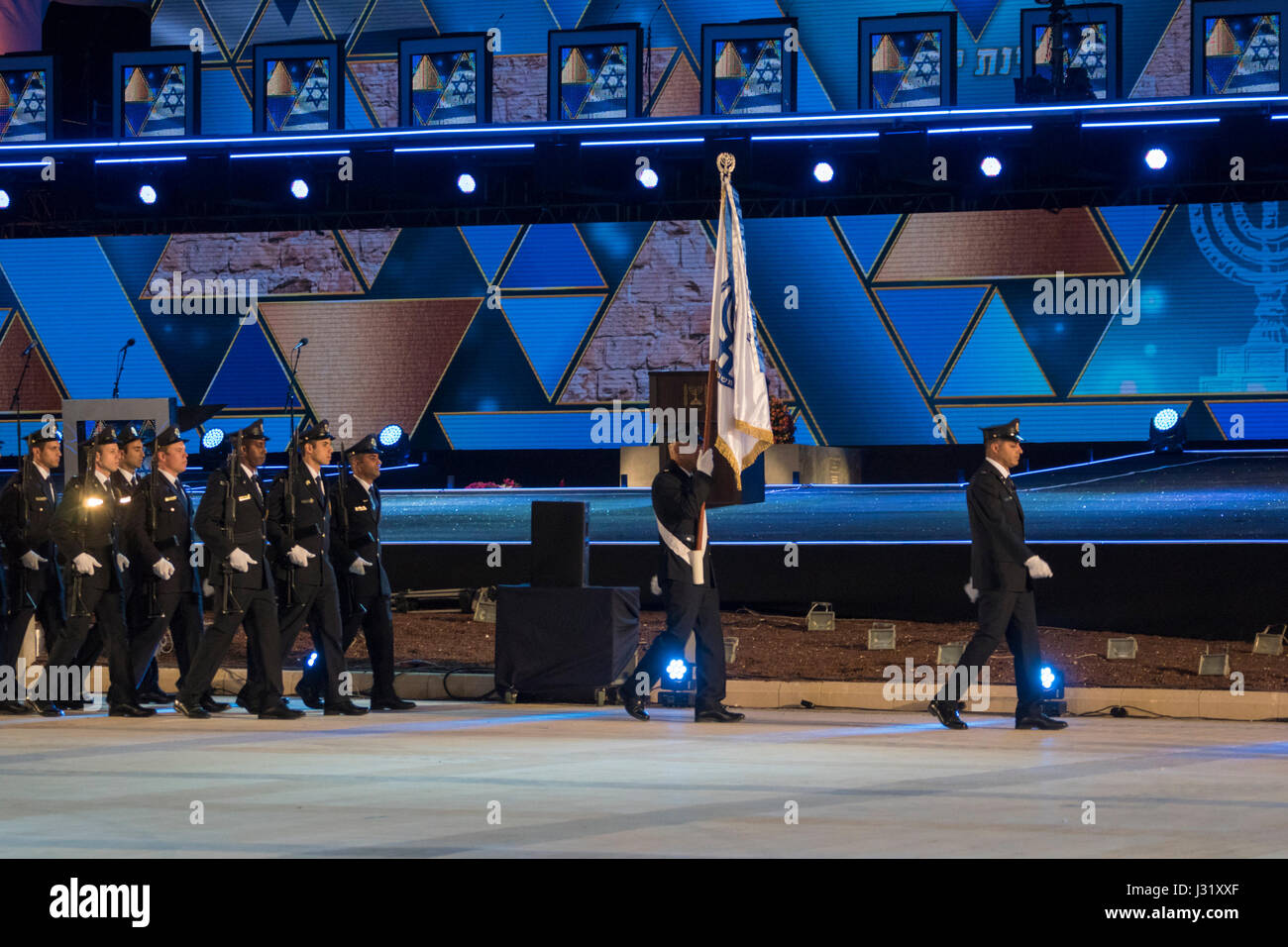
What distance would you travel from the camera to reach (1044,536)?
47.1 feet

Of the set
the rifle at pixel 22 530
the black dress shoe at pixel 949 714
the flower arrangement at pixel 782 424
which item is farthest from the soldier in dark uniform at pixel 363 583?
the flower arrangement at pixel 782 424

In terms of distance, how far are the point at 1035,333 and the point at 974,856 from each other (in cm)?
1308

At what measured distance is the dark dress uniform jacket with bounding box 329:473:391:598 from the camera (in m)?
11.0

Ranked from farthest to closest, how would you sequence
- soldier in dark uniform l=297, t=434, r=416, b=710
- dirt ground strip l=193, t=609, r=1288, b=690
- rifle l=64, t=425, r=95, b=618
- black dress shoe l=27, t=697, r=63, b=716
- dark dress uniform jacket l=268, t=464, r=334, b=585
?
dirt ground strip l=193, t=609, r=1288, b=690
soldier in dark uniform l=297, t=434, r=416, b=710
black dress shoe l=27, t=697, r=63, b=716
dark dress uniform jacket l=268, t=464, r=334, b=585
rifle l=64, t=425, r=95, b=618

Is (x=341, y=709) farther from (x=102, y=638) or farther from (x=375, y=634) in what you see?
(x=102, y=638)

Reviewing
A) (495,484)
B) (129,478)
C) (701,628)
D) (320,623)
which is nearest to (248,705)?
(320,623)

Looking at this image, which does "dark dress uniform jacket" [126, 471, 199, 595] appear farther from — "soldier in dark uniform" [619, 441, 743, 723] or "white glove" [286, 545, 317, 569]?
"soldier in dark uniform" [619, 441, 743, 723]

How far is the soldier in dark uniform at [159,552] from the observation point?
10.7 m

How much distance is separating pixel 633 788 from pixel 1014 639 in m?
3.45

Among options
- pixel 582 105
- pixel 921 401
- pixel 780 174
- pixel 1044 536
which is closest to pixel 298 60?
pixel 582 105

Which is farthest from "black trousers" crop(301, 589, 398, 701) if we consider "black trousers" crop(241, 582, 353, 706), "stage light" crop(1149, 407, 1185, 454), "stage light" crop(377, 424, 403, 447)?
"stage light" crop(1149, 407, 1185, 454)

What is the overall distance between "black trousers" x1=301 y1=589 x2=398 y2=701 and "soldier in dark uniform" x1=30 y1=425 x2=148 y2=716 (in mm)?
1161

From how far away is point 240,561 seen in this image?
10.2m
